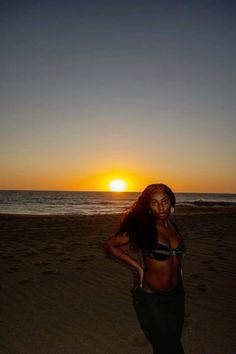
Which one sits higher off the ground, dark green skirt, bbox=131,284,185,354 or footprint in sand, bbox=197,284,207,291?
dark green skirt, bbox=131,284,185,354

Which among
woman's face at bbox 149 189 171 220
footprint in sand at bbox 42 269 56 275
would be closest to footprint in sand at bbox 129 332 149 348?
woman's face at bbox 149 189 171 220

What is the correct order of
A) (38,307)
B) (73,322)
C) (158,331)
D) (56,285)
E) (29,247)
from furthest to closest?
(29,247) → (56,285) → (38,307) → (73,322) → (158,331)

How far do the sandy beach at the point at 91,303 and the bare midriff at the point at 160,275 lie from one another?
6.15ft

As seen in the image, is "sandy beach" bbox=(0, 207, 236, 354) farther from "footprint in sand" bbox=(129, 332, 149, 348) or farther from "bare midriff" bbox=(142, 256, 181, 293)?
"bare midriff" bbox=(142, 256, 181, 293)

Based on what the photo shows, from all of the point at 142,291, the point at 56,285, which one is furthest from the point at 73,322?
the point at 142,291

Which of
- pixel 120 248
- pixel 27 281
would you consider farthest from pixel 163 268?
pixel 27 281

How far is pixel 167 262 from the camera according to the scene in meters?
3.15

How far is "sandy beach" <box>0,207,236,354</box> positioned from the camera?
469 centimetres

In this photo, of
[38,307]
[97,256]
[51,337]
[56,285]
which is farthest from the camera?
[97,256]

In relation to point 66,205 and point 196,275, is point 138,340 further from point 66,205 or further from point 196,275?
point 66,205

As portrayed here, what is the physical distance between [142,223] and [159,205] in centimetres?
27

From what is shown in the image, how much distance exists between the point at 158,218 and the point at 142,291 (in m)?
0.71

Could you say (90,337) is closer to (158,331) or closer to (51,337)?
(51,337)

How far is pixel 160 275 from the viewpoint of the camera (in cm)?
312
